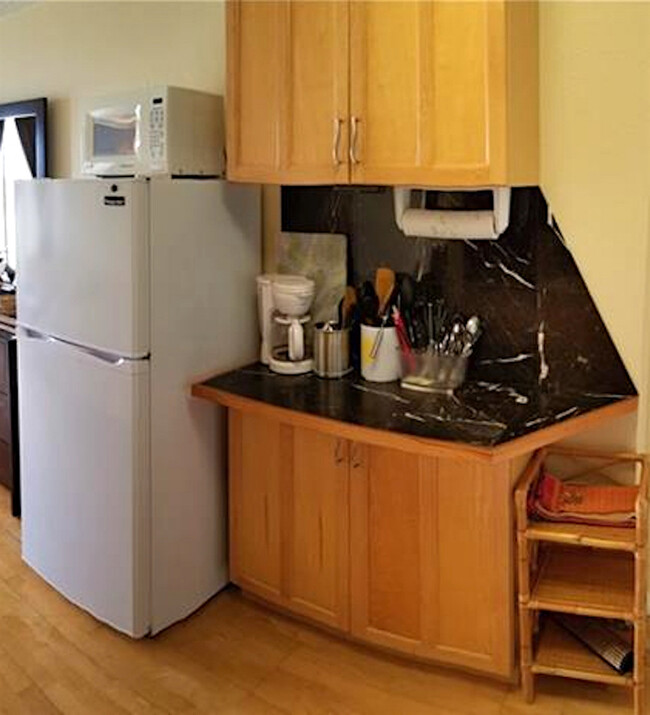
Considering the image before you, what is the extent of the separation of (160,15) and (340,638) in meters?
2.42

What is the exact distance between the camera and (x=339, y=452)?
2.38 metres

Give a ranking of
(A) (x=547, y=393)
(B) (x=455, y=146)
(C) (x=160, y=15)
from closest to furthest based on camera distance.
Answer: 1. (B) (x=455, y=146)
2. (A) (x=547, y=393)
3. (C) (x=160, y=15)

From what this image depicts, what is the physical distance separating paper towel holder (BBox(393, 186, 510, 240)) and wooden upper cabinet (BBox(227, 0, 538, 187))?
13cm

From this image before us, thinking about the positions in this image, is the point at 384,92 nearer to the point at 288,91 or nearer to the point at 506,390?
the point at 288,91

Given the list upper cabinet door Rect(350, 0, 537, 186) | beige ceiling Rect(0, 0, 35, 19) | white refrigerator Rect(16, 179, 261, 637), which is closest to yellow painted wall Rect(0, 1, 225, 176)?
beige ceiling Rect(0, 0, 35, 19)

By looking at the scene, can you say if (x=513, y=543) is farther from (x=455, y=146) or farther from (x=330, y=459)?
(x=455, y=146)

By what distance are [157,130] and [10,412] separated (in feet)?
5.03

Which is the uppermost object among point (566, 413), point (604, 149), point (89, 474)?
point (604, 149)

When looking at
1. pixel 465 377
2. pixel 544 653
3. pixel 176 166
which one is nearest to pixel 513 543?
pixel 544 653

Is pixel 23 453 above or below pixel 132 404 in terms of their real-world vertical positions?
below

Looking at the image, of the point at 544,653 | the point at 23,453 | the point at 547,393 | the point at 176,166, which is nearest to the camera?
the point at 544,653

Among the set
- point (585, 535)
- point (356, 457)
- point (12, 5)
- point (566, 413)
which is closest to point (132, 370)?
point (356, 457)

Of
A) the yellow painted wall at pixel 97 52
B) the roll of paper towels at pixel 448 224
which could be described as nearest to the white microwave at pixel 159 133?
the yellow painted wall at pixel 97 52

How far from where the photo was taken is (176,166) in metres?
2.58
